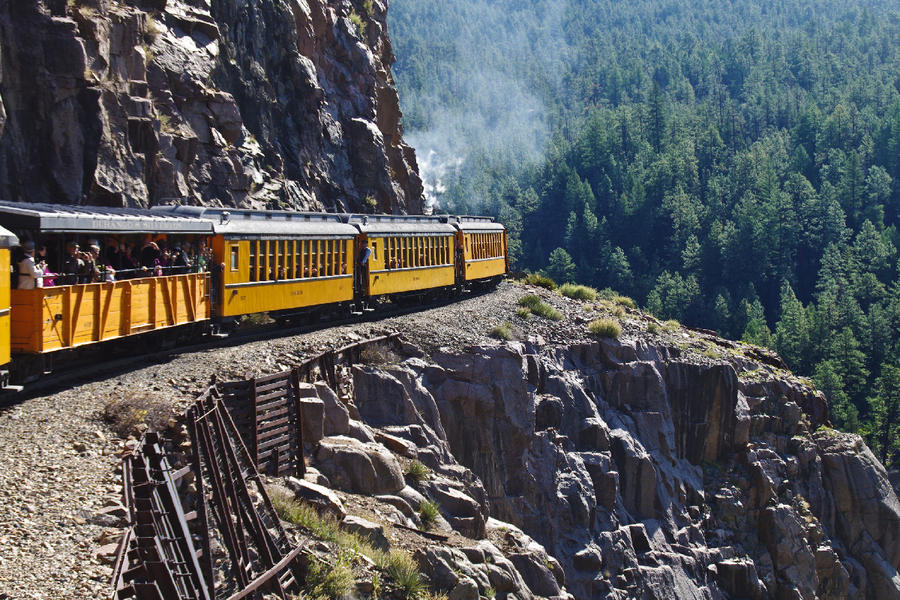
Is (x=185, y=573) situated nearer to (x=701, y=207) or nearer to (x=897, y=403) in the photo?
(x=897, y=403)

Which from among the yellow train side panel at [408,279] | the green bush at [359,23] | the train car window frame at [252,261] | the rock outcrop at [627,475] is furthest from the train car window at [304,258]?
the green bush at [359,23]

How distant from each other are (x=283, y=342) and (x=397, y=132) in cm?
3587

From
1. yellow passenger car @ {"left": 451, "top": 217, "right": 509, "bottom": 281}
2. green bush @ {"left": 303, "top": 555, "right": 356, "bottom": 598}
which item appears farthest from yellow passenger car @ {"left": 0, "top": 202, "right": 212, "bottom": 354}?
yellow passenger car @ {"left": 451, "top": 217, "right": 509, "bottom": 281}

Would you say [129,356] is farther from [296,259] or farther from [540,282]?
[540,282]

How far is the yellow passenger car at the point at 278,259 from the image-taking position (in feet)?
70.4

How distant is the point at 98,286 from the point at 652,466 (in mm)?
18694

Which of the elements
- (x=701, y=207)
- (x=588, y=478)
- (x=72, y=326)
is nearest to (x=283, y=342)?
(x=72, y=326)

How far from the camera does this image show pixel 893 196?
13600 centimetres

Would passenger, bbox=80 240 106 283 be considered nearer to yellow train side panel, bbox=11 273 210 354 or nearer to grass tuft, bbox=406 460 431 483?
yellow train side panel, bbox=11 273 210 354

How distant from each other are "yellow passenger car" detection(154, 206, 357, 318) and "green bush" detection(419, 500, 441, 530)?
6854mm

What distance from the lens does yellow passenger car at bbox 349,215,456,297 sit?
28.1 metres

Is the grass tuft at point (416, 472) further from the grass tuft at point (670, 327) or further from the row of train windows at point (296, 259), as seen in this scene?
the grass tuft at point (670, 327)

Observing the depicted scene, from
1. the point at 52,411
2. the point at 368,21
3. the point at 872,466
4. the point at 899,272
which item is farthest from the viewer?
the point at 899,272

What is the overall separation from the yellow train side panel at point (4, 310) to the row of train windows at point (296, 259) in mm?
7766
